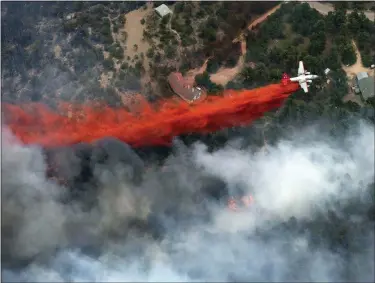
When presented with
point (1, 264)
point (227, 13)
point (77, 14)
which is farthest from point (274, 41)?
point (1, 264)

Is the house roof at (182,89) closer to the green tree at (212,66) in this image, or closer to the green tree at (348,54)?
the green tree at (212,66)

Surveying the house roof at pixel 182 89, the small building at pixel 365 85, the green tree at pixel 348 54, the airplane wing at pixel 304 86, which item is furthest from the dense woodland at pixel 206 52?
the small building at pixel 365 85

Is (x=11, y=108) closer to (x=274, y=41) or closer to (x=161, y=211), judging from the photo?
(x=161, y=211)

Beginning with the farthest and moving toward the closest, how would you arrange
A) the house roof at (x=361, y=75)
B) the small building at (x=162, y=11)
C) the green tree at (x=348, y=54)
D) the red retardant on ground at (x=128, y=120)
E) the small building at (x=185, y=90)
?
the small building at (x=162, y=11), the green tree at (x=348, y=54), the small building at (x=185, y=90), the house roof at (x=361, y=75), the red retardant on ground at (x=128, y=120)

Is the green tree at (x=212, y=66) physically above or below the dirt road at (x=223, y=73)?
above

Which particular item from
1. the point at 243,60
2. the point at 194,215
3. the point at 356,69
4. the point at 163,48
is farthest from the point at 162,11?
the point at 194,215

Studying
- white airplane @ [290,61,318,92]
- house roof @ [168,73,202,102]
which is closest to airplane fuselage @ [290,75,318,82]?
white airplane @ [290,61,318,92]
